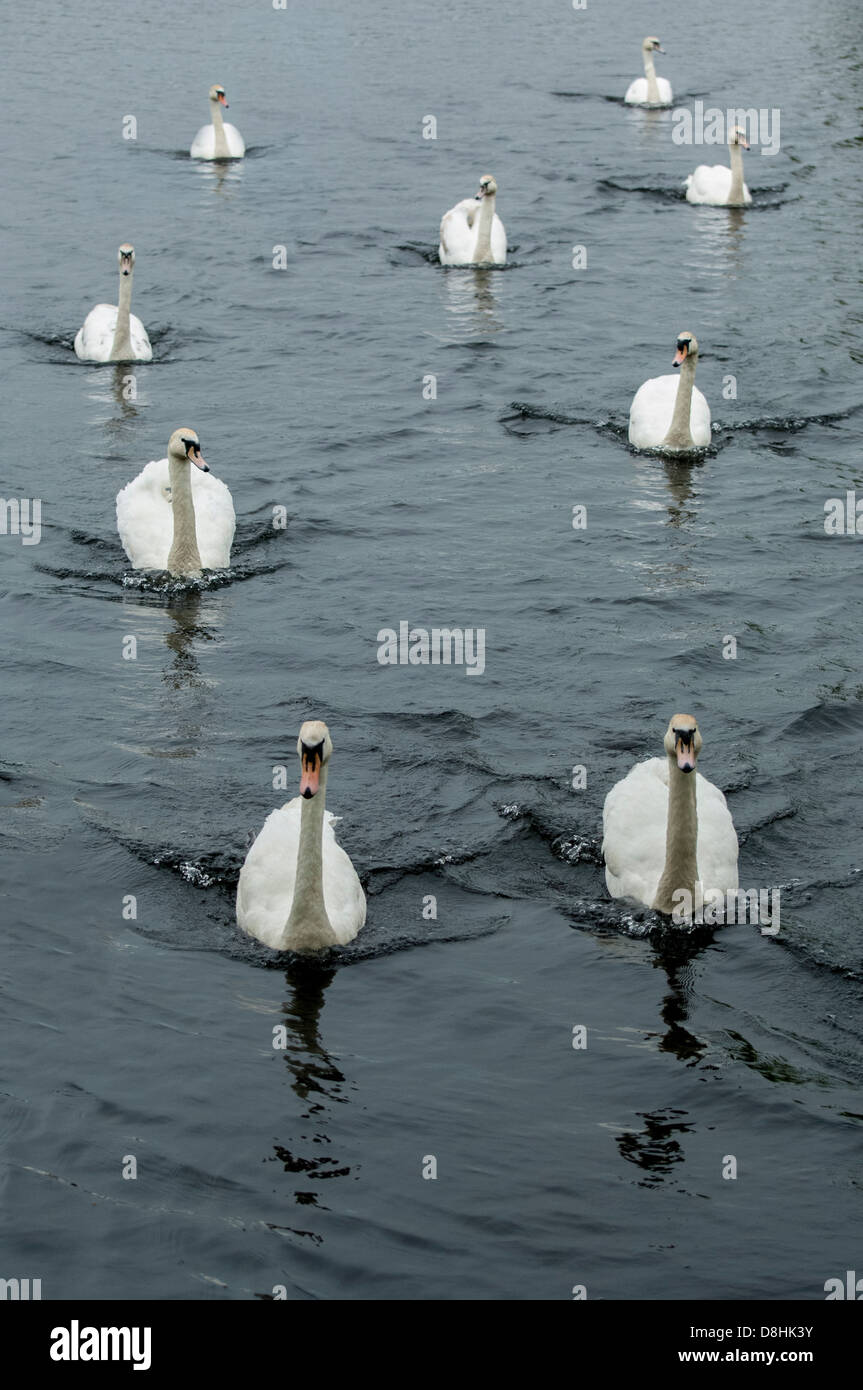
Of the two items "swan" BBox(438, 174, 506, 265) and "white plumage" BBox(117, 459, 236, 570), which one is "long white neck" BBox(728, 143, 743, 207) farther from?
"white plumage" BBox(117, 459, 236, 570)

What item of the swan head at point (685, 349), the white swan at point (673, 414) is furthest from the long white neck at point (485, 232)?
the swan head at point (685, 349)

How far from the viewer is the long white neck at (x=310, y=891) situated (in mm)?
10711

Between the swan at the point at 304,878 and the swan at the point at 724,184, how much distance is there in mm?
20966

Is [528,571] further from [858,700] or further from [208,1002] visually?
[208,1002]

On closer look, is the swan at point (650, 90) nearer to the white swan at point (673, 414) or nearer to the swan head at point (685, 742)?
the white swan at point (673, 414)

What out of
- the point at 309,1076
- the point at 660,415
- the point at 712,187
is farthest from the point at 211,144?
the point at 309,1076

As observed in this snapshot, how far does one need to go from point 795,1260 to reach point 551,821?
4.14m

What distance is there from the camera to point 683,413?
19094mm

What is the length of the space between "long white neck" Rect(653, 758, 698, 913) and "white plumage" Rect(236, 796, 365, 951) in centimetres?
182

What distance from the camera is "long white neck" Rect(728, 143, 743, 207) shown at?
97.8 feet

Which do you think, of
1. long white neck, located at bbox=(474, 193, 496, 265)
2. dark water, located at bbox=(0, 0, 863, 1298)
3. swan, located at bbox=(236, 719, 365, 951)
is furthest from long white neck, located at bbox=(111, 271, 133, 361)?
swan, located at bbox=(236, 719, 365, 951)

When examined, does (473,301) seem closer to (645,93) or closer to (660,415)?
(660,415)

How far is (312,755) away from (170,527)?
6142 mm
